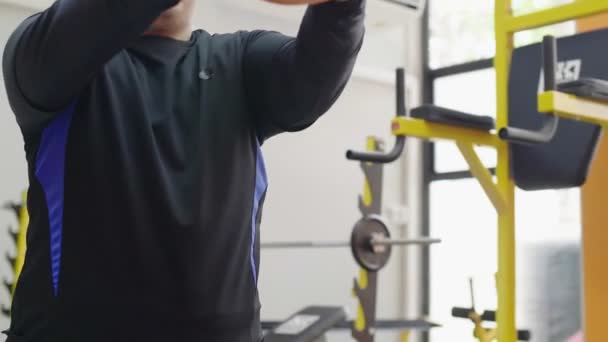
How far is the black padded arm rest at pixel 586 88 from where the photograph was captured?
4.75 feet

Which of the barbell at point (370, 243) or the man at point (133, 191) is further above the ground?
the man at point (133, 191)

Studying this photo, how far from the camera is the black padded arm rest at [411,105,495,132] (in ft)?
5.55

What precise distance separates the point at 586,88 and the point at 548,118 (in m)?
0.10

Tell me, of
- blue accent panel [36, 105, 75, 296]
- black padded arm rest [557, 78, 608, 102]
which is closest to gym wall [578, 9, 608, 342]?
black padded arm rest [557, 78, 608, 102]

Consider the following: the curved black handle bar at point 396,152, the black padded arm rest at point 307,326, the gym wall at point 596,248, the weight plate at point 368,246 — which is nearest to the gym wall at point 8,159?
the black padded arm rest at point 307,326

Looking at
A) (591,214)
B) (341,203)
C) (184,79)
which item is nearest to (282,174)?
(341,203)

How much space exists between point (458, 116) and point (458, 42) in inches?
82.1

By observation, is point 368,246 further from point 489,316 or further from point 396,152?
point 396,152

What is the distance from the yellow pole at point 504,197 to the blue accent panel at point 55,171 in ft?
4.89

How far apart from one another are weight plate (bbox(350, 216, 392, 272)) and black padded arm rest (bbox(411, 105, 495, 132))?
766 millimetres

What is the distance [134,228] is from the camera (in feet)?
2.30

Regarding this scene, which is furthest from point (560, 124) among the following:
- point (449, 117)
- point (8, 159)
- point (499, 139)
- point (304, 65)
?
point (8, 159)

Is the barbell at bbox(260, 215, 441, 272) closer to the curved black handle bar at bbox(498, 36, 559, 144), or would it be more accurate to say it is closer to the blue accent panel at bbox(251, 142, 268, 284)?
the curved black handle bar at bbox(498, 36, 559, 144)

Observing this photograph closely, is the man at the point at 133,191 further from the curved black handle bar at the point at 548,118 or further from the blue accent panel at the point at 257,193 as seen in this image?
the curved black handle bar at the point at 548,118
